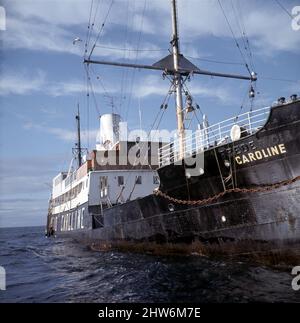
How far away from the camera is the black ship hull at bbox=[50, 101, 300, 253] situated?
1083 cm

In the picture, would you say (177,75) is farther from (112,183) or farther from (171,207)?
(112,183)

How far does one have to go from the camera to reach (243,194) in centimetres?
1199

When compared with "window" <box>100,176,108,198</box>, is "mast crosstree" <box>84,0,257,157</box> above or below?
above

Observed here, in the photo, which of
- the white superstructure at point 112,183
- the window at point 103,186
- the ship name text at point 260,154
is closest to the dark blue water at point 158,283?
the ship name text at point 260,154

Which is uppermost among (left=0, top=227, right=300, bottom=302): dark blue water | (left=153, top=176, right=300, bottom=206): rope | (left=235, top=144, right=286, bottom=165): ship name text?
(left=235, top=144, right=286, bottom=165): ship name text

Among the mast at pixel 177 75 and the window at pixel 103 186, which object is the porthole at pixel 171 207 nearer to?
the mast at pixel 177 75

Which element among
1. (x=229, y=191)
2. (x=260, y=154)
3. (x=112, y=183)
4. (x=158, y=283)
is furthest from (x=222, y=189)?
(x=112, y=183)

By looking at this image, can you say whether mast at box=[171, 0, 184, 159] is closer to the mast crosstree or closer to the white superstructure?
the mast crosstree

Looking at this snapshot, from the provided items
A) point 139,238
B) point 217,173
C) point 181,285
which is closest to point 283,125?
point 217,173

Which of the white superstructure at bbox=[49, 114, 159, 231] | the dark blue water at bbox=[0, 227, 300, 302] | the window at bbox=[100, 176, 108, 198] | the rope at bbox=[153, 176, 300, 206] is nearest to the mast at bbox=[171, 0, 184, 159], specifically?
the rope at bbox=[153, 176, 300, 206]

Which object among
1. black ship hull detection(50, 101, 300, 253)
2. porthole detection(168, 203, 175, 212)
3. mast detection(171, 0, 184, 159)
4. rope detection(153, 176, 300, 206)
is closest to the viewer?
black ship hull detection(50, 101, 300, 253)

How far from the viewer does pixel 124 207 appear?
17.9 meters

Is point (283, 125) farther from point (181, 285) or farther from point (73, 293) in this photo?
point (73, 293)
